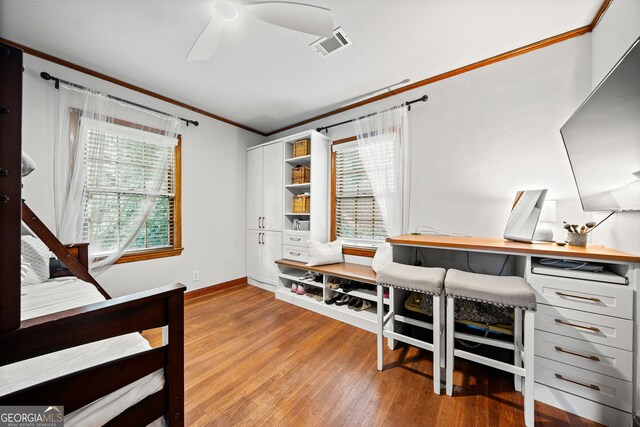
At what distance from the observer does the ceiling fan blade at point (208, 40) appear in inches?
60.7

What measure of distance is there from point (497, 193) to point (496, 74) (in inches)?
42.7

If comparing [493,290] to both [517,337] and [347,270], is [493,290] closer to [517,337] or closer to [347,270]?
[517,337]

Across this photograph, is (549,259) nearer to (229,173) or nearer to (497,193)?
(497,193)

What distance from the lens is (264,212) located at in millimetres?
3508

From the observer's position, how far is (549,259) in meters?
1.53

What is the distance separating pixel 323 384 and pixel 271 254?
2.05 metres

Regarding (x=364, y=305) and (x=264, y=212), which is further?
(x=264, y=212)

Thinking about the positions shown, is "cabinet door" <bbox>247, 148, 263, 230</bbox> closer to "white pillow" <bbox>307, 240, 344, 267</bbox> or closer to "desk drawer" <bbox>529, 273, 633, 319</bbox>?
"white pillow" <bbox>307, 240, 344, 267</bbox>

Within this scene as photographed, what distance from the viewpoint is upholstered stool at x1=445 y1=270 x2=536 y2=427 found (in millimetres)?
1281

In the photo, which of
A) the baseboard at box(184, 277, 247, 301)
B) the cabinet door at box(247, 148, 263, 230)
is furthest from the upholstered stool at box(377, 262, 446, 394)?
the baseboard at box(184, 277, 247, 301)

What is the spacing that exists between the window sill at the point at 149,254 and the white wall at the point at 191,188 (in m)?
0.05

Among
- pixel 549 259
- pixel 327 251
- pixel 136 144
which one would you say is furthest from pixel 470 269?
pixel 136 144

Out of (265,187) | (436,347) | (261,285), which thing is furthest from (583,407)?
(265,187)

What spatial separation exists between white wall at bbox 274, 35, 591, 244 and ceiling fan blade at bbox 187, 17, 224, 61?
1928 millimetres
